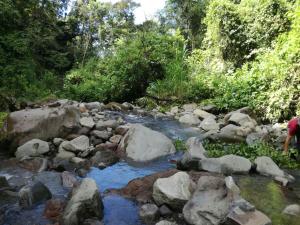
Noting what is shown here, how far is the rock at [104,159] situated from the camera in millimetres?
6746

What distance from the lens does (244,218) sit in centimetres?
391

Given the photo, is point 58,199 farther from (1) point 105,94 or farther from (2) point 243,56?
(2) point 243,56

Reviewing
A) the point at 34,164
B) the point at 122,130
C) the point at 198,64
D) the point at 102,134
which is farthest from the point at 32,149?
the point at 198,64

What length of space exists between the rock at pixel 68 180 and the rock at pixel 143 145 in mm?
1557

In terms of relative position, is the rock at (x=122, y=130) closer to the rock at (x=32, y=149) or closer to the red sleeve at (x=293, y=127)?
the rock at (x=32, y=149)

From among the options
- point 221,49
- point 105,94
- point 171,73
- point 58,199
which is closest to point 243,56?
point 221,49

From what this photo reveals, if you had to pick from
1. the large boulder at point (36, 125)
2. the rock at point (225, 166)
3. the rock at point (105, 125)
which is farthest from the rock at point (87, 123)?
the rock at point (225, 166)

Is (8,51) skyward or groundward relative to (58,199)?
skyward

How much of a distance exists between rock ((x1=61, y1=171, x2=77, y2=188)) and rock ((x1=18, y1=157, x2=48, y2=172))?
71 cm

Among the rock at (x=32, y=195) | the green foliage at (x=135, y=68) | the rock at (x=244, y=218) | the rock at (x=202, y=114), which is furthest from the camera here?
the green foliage at (x=135, y=68)

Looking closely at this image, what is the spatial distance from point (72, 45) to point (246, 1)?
19.6 m

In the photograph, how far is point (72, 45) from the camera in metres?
32.0

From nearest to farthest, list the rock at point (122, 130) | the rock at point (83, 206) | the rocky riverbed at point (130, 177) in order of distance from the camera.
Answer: the rock at point (83, 206) < the rocky riverbed at point (130, 177) < the rock at point (122, 130)

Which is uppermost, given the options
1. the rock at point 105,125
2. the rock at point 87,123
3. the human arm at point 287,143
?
the rock at point 87,123
